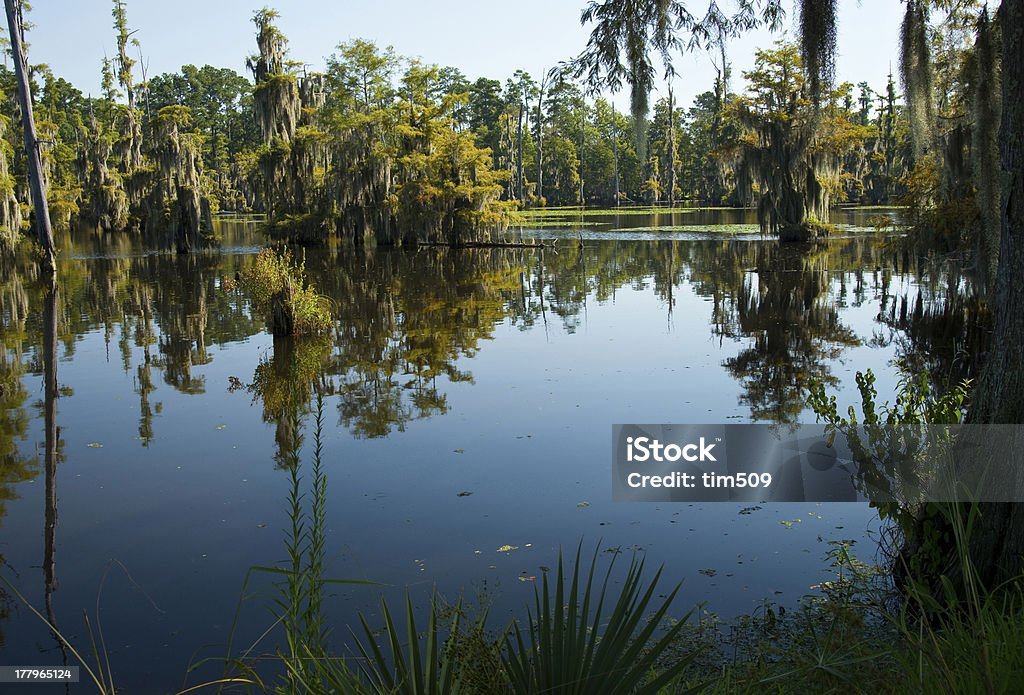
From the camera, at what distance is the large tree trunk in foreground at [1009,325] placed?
154 inches

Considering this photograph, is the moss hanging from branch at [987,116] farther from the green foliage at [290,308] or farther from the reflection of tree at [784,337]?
the green foliage at [290,308]

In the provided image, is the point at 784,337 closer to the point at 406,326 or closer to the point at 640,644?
the point at 406,326

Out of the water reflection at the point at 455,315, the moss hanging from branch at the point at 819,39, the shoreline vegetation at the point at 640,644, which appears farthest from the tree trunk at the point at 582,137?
the shoreline vegetation at the point at 640,644

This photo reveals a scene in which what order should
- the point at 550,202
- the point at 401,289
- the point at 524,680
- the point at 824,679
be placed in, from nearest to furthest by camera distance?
the point at 524,680, the point at 824,679, the point at 401,289, the point at 550,202

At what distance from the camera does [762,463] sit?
7520mm

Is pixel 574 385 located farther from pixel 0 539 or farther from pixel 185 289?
pixel 185 289

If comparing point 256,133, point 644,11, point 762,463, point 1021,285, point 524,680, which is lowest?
point 762,463

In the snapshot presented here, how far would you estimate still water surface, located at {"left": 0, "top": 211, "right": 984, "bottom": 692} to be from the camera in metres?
5.11

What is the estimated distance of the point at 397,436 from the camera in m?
8.40

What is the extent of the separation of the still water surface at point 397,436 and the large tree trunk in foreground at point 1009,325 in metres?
1.22

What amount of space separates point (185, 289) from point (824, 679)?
2044cm

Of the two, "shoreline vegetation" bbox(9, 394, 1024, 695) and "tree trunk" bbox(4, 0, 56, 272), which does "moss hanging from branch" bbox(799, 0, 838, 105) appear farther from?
"tree trunk" bbox(4, 0, 56, 272)

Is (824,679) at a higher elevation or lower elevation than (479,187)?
lower

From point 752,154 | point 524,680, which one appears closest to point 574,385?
point 524,680
